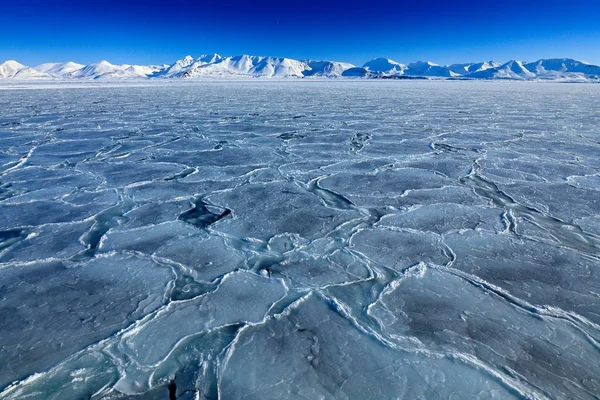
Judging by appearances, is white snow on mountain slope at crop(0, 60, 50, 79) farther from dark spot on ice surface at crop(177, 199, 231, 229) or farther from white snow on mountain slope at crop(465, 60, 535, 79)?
dark spot on ice surface at crop(177, 199, 231, 229)

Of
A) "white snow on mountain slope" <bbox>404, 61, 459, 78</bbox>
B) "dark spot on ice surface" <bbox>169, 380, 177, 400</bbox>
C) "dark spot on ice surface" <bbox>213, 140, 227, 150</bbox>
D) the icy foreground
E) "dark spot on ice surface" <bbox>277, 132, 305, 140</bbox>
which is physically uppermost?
"dark spot on ice surface" <bbox>169, 380, 177, 400</bbox>

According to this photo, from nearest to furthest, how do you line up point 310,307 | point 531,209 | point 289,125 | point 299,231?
1. point 310,307
2. point 299,231
3. point 531,209
4. point 289,125

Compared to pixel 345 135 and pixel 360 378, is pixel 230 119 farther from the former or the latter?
pixel 360 378

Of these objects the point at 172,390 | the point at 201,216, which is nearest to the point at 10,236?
the point at 201,216

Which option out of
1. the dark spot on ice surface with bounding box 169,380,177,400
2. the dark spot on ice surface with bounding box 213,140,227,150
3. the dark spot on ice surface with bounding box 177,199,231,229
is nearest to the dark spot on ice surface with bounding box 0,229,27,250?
the dark spot on ice surface with bounding box 177,199,231,229

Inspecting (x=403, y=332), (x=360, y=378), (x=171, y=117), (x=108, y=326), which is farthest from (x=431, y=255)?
(x=171, y=117)
